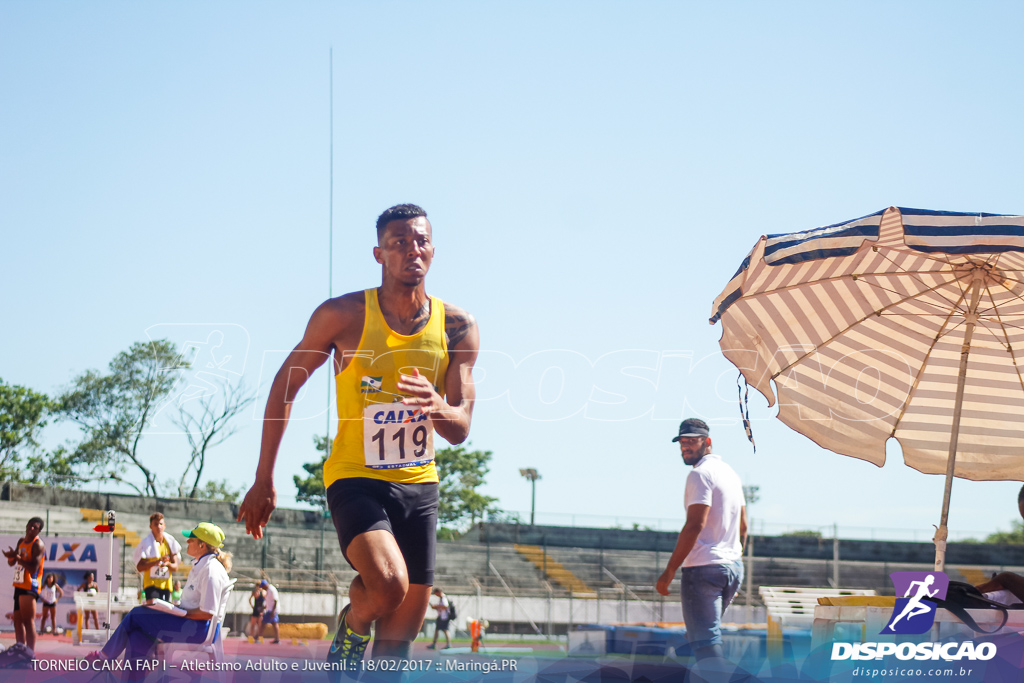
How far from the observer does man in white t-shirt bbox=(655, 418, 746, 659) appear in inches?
228

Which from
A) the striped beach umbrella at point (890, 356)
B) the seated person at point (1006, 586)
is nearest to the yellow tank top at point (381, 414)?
the striped beach umbrella at point (890, 356)

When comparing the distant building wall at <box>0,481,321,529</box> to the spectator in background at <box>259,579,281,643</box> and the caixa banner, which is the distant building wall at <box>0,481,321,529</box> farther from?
the caixa banner

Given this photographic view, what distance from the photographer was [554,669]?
442cm

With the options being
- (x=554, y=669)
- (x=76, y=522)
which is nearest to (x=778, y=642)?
(x=554, y=669)

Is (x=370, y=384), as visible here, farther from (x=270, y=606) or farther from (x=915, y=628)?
(x=270, y=606)

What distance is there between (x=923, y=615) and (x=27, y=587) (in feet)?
26.8

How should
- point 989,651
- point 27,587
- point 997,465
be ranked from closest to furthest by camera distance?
1. point 989,651
2. point 997,465
3. point 27,587

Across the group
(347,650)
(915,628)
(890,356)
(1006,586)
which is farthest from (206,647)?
(890,356)

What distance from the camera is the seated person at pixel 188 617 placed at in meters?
4.77

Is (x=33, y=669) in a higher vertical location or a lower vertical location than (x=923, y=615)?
lower

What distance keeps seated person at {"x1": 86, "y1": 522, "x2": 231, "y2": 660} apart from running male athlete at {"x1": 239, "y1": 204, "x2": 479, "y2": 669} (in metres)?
1.01

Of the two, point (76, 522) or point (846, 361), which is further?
point (76, 522)

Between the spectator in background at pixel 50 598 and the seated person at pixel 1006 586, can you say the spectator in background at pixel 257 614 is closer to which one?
the spectator in background at pixel 50 598

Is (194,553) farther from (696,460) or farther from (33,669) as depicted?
(696,460)
